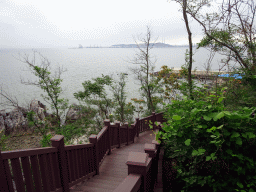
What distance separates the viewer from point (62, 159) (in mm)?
2568

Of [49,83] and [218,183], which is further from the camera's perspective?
[49,83]

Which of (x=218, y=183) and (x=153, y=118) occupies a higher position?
(x=218, y=183)

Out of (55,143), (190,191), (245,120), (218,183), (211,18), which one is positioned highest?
(211,18)

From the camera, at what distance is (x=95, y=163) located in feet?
12.2

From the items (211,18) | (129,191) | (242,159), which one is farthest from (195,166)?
(211,18)

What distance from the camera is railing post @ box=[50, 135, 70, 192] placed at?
2.48m

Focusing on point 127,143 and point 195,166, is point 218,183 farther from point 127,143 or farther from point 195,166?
point 127,143

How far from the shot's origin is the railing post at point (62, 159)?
2.48m

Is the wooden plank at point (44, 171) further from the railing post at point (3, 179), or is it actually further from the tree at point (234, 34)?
the tree at point (234, 34)

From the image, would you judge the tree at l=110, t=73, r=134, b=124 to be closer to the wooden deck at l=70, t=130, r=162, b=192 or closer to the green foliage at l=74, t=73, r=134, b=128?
the green foliage at l=74, t=73, r=134, b=128

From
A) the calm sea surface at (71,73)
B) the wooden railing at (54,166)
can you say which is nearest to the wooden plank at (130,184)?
the wooden railing at (54,166)

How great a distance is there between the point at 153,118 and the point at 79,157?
5.94m

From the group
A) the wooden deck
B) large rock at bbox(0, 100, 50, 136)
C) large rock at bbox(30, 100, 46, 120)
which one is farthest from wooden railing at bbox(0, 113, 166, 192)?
large rock at bbox(0, 100, 50, 136)

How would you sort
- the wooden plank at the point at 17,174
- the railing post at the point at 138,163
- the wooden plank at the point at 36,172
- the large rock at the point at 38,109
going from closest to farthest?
the railing post at the point at 138,163
the wooden plank at the point at 17,174
the wooden plank at the point at 36,172
the large rock at the point at 38,109
